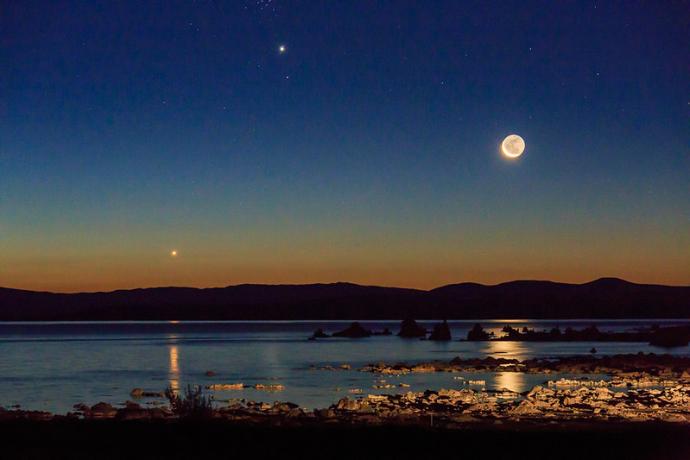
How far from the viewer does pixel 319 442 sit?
18.5m

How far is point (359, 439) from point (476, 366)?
40.1m

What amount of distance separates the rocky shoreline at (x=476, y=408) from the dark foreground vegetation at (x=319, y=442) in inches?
105

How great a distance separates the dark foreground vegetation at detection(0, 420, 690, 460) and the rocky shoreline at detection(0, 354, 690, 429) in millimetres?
2655

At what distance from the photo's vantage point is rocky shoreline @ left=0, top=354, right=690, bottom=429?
2578 cm

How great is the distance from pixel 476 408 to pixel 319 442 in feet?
43.5

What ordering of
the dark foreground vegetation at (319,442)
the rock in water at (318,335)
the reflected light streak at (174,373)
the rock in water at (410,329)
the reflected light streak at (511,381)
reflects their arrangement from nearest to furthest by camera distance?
1. the dark foreground vegetation at (319,442)
2. the reflected light streak at (511,381)
3. the reflected light streak at (174,373)
4. the rock in water at (410,329)
5. the rock in water at (318,335)

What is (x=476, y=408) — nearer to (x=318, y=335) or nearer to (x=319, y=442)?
(x=319, y=442)

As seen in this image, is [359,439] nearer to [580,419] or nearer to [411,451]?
[411,451]

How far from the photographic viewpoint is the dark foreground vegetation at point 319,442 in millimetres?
16891

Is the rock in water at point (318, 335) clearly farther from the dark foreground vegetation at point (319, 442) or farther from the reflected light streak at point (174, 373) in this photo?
the dark foreground vegetation at point (319, 442)

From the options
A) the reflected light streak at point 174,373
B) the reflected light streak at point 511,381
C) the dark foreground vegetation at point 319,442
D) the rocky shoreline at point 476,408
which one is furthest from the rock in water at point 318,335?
the dark foreground vegetation at point 319,442

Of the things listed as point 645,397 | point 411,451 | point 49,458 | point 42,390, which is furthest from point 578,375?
point 49,458

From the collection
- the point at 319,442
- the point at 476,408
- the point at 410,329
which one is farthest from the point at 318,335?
the point at 319,442

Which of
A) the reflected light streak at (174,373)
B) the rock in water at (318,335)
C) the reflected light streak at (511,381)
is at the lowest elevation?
the reflected light streak at (511,381)
